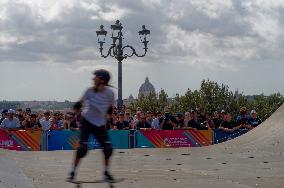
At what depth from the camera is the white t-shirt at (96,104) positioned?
6.77 meters

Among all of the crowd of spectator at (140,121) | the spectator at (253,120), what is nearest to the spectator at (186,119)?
the crowd of spectator at (140,121)

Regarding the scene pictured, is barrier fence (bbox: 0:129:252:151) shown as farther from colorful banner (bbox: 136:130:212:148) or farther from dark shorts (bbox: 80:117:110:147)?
dark shorts (bbox: 80:117:110:147)

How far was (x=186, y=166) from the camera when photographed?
29.2 feet

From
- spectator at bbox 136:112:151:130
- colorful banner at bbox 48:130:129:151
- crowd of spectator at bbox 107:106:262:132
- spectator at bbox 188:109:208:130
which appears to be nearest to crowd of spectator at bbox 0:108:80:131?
colorful banner at bbox 48:130:129:151

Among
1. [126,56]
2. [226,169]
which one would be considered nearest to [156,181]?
[226,169]

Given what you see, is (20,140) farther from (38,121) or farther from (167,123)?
(167,123)

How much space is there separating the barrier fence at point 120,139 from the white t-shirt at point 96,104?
7597mm

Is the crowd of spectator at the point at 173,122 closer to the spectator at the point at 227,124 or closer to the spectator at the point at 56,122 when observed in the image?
the spectator at the point at 227,124

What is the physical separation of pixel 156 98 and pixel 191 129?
47.0 m

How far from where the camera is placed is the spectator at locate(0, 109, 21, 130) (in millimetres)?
14000

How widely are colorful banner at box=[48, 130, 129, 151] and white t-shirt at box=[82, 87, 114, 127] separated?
766 cm

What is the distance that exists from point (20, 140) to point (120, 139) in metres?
2.67

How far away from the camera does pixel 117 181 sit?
276 inches

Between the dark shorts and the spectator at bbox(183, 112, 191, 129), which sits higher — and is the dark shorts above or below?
below
